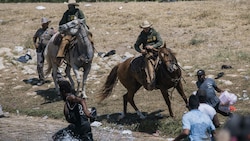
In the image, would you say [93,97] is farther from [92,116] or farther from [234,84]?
[92,116]

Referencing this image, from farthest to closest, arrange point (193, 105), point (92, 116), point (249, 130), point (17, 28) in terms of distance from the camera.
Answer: point (17, 28), point (92, 116), point (193, 105), point (249, 130)

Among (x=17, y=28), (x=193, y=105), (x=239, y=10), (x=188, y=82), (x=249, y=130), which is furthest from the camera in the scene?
(x=17, y=28)

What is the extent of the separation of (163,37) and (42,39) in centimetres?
490

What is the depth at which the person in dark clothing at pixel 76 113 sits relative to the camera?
6738mm

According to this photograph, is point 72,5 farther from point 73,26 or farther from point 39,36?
point 39,36

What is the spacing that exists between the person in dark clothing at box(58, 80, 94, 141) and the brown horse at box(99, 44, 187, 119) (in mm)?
3315

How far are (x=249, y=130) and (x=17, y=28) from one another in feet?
62.2

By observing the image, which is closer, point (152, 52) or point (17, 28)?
point (152, 52)

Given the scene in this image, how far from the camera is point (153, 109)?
37.3ft

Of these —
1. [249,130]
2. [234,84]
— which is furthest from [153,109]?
[249,130]

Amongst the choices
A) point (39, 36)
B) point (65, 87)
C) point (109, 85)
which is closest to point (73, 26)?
point (109, 85)

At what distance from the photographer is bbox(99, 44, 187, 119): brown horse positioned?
32.5 ft

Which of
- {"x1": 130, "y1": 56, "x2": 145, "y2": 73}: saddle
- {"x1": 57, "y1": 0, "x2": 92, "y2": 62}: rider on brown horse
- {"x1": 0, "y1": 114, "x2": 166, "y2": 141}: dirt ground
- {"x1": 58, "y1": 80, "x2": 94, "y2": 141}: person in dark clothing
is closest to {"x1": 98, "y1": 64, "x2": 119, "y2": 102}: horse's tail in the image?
{"x1": 130, "y1": 56, "x2": 145, "y2": 73}: saddle

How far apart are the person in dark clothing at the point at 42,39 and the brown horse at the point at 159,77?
11.6ft
